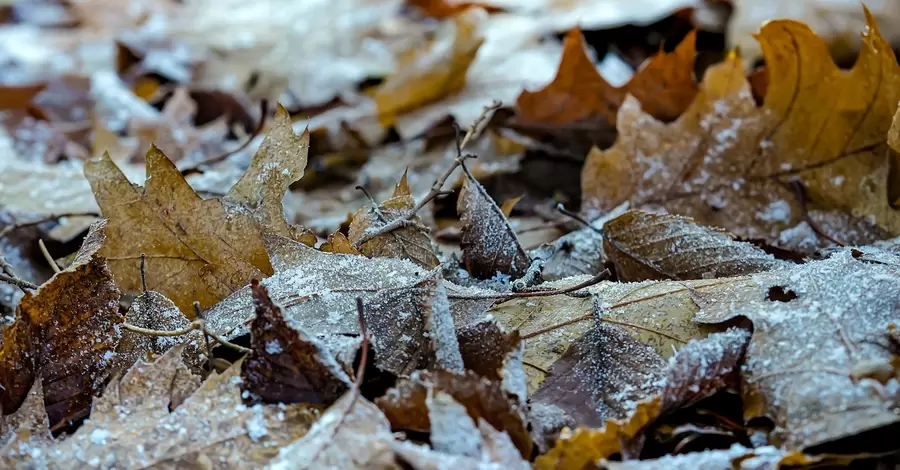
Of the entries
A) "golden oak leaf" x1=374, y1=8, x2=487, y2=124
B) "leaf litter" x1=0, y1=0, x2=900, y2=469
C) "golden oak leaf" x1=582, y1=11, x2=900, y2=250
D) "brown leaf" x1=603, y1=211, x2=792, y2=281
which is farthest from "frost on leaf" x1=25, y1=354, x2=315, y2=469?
"golden oak leaf" x1=374, y1=8, x2=487, y2=124

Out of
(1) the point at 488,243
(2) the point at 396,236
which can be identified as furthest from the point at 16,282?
(1) the point at 488,243

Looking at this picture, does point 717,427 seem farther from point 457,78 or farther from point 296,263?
point 457,78

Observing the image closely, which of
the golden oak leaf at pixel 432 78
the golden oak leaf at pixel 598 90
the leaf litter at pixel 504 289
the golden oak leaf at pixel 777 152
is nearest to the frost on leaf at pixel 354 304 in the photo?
the leaf litter at pixel 504 289

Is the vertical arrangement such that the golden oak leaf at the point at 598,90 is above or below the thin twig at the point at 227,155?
above

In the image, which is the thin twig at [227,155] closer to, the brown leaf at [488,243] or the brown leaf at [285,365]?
the brown leaf at [488,243]

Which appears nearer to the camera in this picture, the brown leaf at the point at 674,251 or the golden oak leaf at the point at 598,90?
the brown leaf at the point at 674,251

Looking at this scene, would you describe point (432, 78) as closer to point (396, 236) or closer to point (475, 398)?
point (396, 236)

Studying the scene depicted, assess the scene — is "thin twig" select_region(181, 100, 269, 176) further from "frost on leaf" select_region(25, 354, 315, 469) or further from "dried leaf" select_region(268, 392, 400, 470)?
"dried leaf" select_region(268, 392, 400, 470)
